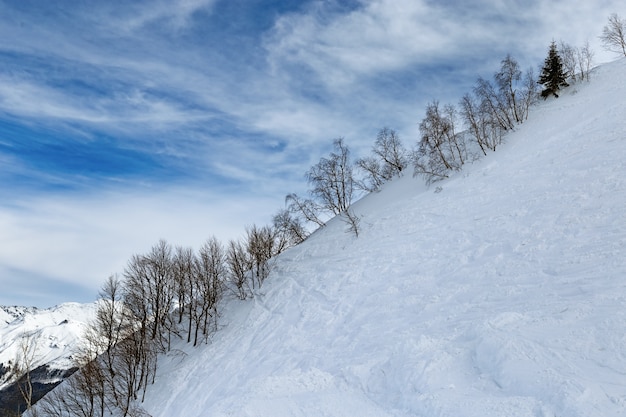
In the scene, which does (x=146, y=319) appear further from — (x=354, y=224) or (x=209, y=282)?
(x=354, y=224)

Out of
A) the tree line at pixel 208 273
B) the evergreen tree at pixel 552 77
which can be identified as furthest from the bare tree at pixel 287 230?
the evergreen tree at pixel 552 77

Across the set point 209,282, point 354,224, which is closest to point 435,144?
point 354,224

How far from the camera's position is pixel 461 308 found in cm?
1478

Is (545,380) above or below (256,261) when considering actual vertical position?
below

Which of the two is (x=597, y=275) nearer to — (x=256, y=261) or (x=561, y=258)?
(x=561, y=258)

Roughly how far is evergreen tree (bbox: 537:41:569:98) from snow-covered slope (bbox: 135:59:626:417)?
26.5 ft

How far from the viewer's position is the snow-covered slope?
10.4 m

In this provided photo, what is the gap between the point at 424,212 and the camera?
25.7 m

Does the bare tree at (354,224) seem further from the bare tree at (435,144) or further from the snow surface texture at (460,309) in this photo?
the bare tree at (435,144)

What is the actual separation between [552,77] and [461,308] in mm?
34089

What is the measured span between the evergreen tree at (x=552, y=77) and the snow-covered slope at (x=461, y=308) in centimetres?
807

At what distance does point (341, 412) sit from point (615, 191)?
628 inches

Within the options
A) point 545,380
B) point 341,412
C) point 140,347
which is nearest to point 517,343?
point 545,380

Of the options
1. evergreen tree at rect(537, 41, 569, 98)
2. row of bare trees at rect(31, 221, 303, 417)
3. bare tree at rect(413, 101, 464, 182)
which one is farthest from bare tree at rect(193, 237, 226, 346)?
evergreen tree at rect(537, 41, 569, 98)
